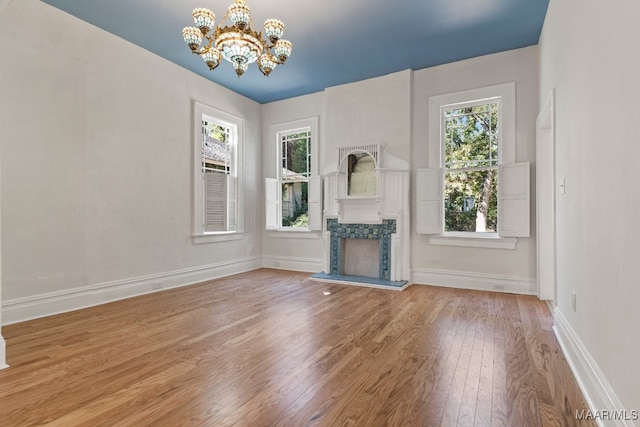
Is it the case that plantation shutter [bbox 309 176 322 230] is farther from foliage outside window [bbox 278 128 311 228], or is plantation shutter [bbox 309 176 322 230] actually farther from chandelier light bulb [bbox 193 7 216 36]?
chandelier light bulb [bbox 193 7 216 36]

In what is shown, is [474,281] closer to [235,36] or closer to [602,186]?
[602,186]

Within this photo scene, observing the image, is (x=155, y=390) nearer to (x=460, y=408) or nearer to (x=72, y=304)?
(x=460, y=408)

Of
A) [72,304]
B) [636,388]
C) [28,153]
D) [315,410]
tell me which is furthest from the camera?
[72,304]

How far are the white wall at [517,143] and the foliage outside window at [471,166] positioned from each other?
31 cm

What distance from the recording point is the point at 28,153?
11.1 ft

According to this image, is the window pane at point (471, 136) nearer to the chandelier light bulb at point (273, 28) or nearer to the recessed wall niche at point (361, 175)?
the recessed wall niche at point (361, 175)

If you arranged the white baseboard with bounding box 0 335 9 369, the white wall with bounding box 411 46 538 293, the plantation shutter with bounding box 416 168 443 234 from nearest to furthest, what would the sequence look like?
the white baseboard with bounding box 0 335 9 369, the white wall with bounding box 411 46 538 293, the plantation shutter with bounding box 416 168 443 234

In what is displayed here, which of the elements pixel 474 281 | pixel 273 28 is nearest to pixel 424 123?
pixel 474 281

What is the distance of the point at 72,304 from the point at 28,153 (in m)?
1.72

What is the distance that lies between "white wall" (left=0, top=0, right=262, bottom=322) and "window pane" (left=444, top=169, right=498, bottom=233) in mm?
4067

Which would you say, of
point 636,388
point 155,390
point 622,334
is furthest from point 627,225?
point 155,390

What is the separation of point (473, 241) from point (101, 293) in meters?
5.04

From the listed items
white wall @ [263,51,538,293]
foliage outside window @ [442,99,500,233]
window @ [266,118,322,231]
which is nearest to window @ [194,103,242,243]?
window @ [266,118,322,231]

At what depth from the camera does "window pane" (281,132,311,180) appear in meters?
6.44
